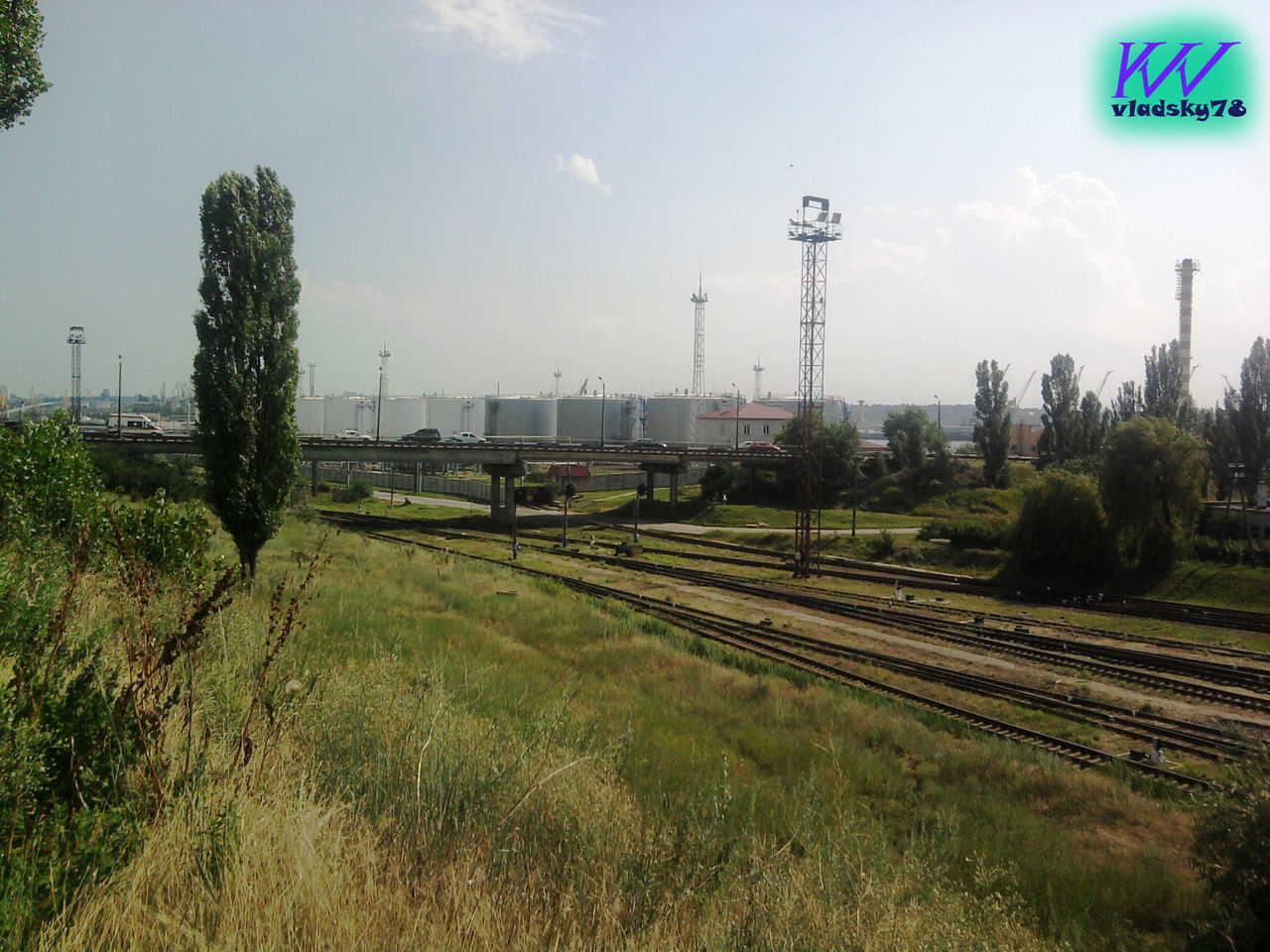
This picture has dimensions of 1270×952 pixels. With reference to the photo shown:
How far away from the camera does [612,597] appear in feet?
94.1

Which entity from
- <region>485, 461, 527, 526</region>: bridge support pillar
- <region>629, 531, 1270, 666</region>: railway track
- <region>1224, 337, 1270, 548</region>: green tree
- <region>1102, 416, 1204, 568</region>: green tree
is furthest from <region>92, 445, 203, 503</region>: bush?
<region>1224, 337, 1270, 548</region>: green tree

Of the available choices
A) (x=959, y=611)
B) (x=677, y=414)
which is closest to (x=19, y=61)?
(x=959, y=611)

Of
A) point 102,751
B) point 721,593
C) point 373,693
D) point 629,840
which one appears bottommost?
point 721,593

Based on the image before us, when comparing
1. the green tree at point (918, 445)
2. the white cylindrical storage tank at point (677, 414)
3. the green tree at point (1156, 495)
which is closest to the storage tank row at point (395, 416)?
the white cylindrical storage tank at point (677, 414)

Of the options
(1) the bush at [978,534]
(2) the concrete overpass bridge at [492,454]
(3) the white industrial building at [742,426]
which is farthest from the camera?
(3) the white industrial building at [742,426]

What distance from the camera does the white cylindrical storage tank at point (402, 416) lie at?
119125 millimetres

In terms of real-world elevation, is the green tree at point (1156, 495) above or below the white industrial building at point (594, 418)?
below

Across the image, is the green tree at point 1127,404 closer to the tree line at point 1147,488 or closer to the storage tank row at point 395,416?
the tree line at point 1147,488

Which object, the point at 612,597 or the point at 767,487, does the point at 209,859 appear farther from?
the point at 767,487

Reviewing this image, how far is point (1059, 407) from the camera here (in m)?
67.7

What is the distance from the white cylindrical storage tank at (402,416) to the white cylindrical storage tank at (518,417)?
46.3ft

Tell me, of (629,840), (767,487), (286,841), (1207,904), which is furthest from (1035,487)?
(286,841)

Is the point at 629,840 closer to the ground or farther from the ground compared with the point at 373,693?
closer to the ground

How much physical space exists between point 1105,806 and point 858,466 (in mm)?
51961
